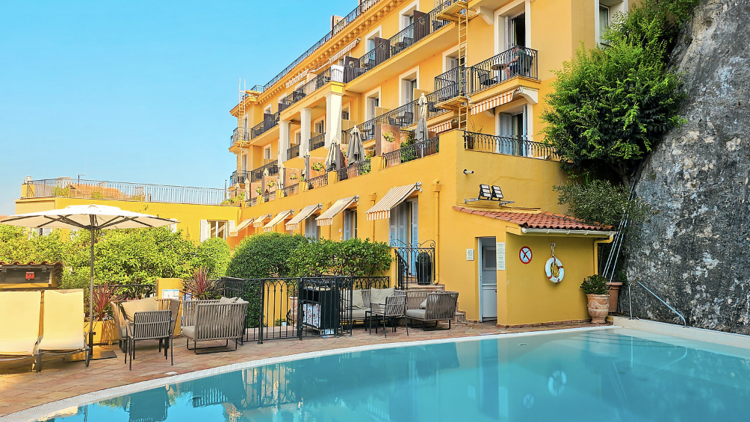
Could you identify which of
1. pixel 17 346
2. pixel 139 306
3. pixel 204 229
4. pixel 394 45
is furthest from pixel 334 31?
pixel 17 346

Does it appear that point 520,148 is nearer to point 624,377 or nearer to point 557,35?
point 557,35

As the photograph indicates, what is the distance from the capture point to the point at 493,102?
55.9 feet

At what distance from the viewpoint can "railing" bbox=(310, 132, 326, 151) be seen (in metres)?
28.3

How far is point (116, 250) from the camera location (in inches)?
557

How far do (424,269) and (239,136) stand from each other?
1154 inches

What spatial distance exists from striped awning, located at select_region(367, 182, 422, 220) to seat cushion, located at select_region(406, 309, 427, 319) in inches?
147

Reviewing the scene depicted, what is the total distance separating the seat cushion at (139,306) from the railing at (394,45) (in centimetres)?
1543

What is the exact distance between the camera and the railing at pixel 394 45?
21.5m

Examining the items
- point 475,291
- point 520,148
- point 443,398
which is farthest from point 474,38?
point 443,398

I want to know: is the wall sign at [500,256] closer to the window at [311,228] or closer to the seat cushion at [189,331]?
the seat cushion at [189,331]

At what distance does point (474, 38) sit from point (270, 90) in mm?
21518

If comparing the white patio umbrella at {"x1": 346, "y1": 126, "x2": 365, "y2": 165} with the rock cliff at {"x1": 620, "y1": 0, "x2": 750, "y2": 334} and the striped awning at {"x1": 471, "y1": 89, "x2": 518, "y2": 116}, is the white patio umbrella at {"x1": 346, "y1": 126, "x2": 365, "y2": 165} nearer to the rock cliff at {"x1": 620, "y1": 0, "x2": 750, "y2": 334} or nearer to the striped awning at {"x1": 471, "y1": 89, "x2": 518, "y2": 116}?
the striped awning at {"x1": 471, "y1": 89, "x2": 518, "y2": 116}

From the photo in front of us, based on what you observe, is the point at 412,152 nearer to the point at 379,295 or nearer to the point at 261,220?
the point at 379,295

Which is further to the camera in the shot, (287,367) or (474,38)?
(474,38)
